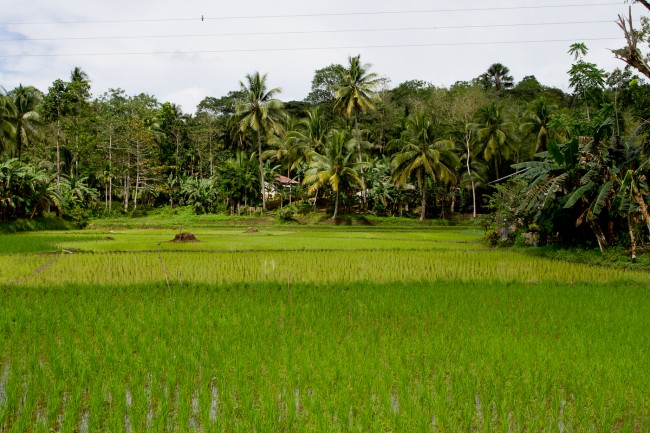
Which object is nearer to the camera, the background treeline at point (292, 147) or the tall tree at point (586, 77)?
the tall tree at point (586, 77)

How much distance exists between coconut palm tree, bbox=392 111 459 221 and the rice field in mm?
20144

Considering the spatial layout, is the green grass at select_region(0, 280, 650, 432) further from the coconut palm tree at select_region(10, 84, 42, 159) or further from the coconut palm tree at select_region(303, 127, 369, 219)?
the coconut palm tree at select_region(10, 84, 42, 159)

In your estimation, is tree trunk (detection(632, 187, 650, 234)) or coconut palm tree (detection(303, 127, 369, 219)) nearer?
tree trunk (detection(632, 187, 650, 234))

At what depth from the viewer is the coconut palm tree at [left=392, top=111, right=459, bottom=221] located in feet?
91.5

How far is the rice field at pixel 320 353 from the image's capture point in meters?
3.07

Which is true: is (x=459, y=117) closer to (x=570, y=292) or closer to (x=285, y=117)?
(x=285, y=117)

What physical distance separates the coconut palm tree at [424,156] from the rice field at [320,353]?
20.1 m

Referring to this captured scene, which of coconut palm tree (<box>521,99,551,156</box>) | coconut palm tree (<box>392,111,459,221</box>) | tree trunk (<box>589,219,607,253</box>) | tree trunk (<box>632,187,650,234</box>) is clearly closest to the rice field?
tree trunk (<box>632,187,650,234</box>)

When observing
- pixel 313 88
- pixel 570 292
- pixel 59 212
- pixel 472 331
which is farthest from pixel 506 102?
pixel 472 331

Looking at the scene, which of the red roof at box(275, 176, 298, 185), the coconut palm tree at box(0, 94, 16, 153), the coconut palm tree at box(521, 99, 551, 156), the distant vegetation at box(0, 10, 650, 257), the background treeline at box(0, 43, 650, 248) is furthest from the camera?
the red roof at box(275, 176, 298, 185)

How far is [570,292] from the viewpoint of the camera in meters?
7.01

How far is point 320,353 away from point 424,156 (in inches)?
967

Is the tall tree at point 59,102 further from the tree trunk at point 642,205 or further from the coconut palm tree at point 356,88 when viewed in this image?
the tree trunk at point 642,205

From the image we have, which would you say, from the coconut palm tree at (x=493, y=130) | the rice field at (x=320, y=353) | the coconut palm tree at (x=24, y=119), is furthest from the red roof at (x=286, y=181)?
the rice field at (x=320, y=353)
